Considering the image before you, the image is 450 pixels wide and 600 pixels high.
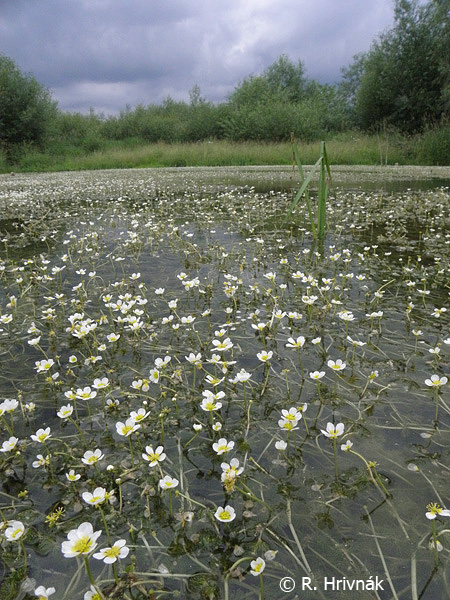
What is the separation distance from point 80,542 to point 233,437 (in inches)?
36.2

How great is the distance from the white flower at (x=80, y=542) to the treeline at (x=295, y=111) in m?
20.6

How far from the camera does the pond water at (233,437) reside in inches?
54.9

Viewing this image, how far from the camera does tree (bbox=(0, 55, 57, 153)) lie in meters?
Answer: 27.4

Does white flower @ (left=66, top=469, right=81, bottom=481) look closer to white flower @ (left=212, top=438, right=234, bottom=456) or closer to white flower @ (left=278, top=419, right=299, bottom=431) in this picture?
white flower @ (left=212, top=438, right=234, bottom=456)

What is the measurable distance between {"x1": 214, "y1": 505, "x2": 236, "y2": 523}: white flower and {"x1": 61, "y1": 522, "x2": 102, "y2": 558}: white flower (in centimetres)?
43

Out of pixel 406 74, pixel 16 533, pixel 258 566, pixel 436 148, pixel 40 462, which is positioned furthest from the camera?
pixel 406 74

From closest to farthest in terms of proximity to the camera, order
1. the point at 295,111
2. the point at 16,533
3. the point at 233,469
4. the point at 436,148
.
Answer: the point at 16,533, the point at 233,469, the point at 436,148, the point at 295,111

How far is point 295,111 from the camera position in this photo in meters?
27.9

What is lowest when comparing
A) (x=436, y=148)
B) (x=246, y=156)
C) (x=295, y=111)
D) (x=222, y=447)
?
(x=222, y=447)

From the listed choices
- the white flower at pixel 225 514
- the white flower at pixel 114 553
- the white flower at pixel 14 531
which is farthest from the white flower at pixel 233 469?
the white flower at pixel 14 531

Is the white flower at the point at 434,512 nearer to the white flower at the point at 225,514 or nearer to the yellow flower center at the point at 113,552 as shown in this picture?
the white flower at the point at 225,514

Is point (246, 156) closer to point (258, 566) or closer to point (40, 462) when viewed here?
point (40, 462)

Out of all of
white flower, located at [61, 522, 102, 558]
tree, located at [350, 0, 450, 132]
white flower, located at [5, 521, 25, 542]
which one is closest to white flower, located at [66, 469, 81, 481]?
white flower, located at [5, 521, 25, 542]

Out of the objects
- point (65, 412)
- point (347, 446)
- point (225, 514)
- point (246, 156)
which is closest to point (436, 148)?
point (246, 156)
